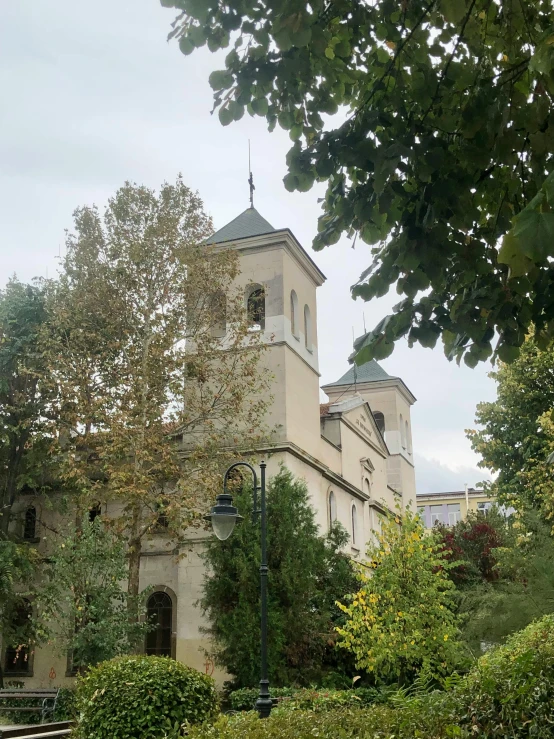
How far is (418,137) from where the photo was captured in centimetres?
575

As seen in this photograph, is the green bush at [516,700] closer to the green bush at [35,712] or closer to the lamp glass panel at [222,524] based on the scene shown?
the lamp glass panel at [222,524]

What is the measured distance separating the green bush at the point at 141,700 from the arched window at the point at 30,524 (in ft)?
67.3

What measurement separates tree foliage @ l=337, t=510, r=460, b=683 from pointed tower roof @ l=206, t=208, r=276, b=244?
13.9 meters

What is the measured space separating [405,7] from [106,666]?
8498 millimetres

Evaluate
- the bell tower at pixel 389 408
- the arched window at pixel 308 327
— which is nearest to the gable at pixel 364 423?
the bell tower at pixel 389 408

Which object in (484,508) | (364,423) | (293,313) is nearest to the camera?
(293,313)

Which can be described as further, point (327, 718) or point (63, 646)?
point (63, 646)

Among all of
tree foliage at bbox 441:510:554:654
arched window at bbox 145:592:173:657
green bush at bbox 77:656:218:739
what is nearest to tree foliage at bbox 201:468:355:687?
tree foliage at bbox 441:510:554:654

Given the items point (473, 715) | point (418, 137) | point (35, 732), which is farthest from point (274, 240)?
point (473, 715)

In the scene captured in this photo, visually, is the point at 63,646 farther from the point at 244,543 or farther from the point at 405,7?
the point at 405,7

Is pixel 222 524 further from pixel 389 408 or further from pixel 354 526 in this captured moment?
pixel 389 408

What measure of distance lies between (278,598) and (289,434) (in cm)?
706

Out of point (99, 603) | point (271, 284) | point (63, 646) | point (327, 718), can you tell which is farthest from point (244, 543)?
point (327, 718)

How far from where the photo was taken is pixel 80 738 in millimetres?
9391
